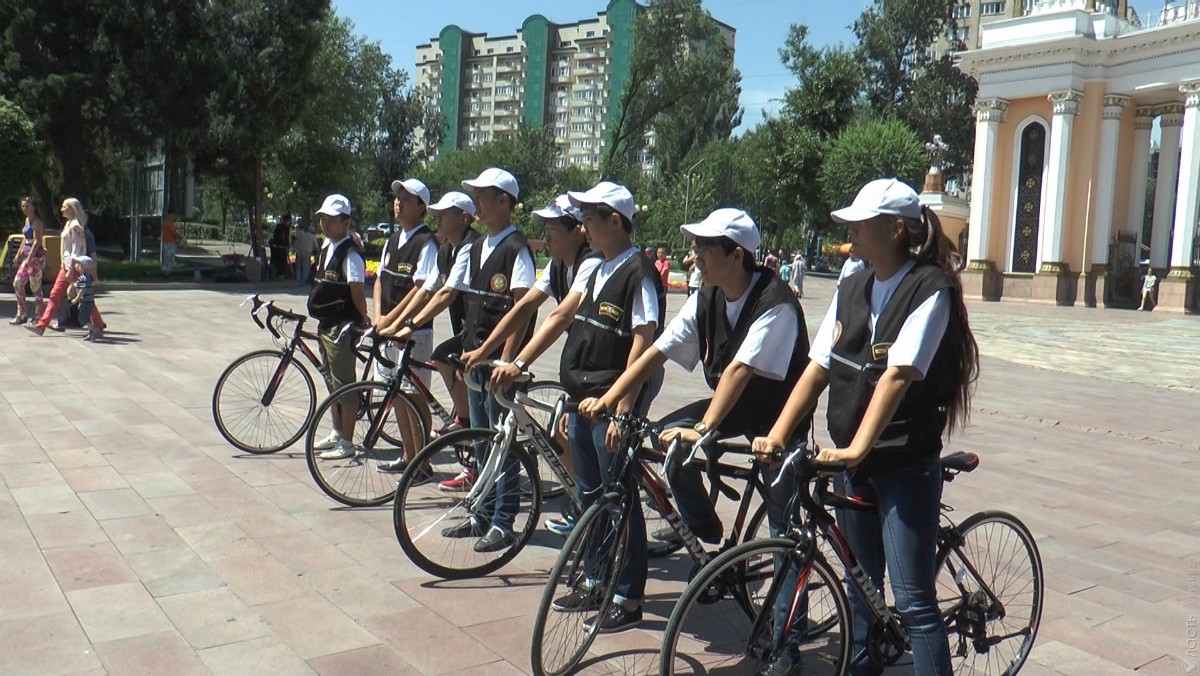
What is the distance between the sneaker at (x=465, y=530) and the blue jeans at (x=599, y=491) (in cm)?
58

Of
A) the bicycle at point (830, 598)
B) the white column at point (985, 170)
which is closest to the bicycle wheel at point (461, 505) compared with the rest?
the bicycle at point (830, 598)

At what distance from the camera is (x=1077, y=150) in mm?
36875

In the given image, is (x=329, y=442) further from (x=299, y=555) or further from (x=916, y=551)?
(x=916, y=551)

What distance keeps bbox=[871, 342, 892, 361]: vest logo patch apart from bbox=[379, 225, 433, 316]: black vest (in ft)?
13.9

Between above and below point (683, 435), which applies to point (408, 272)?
above

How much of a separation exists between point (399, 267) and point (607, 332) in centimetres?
283

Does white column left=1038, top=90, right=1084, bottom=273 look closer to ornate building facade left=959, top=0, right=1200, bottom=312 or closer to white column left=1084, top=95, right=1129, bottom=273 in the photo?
ornate building facade left=959, top=0, right=1200, bottom=312

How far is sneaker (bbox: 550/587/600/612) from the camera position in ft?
12.1

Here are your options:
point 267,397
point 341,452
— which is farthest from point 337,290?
point 341,452

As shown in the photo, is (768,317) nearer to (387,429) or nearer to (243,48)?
(387,429)

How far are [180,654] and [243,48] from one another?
78.6 feet

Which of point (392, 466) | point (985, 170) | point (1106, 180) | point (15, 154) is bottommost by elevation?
point (392, 466)

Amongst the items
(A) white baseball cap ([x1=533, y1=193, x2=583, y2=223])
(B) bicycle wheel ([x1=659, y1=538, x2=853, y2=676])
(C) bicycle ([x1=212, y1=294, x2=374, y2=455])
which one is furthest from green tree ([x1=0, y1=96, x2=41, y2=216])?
(B) bicycle wheel ([x1=659, y1=538, x2=853, y2=676])

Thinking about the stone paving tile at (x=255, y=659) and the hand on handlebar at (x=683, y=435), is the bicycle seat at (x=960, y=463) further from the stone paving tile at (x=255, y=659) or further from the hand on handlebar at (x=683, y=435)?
the stone paving tile at (x=255, y=659)
